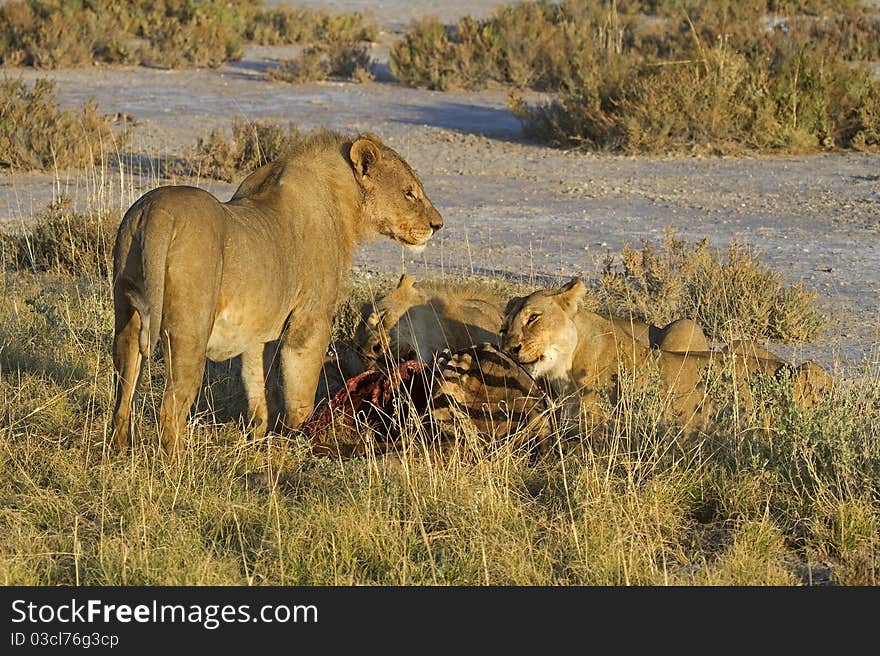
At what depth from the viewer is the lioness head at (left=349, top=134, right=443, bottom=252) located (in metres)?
6.46

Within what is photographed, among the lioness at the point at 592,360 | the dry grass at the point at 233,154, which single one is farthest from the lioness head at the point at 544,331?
the dry grass at the point at 233,154

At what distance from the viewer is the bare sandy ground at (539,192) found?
10.5m

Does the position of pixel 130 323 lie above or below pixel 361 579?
above

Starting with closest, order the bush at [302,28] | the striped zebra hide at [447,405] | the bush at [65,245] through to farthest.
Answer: the striped zebra hide at [447,405]
the bush at [65,245]
the bush at [302,28]

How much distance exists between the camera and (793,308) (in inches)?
353

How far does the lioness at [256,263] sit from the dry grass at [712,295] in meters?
2.92

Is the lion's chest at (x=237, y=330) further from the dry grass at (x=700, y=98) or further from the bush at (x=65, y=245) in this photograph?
the dry grass at (x=700, y=98)

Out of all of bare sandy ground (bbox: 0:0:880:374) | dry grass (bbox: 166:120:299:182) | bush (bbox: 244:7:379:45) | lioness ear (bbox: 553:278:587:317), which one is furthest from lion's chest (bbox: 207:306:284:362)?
bush (bbox: 244:7:379:45)

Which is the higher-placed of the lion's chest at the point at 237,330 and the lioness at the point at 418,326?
the lion's chest at the point at 237,330

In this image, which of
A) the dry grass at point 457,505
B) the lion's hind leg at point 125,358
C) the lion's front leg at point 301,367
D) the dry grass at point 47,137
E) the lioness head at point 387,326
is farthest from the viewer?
the dry grass at point 47,137

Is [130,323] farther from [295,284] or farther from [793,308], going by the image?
[793,308]

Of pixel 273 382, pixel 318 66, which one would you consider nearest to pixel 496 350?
pixel 273 382

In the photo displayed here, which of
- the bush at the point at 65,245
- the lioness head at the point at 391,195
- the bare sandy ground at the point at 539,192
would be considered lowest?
the bare sandy ground at the point at 539,192

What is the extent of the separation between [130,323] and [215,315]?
0.33 metres
